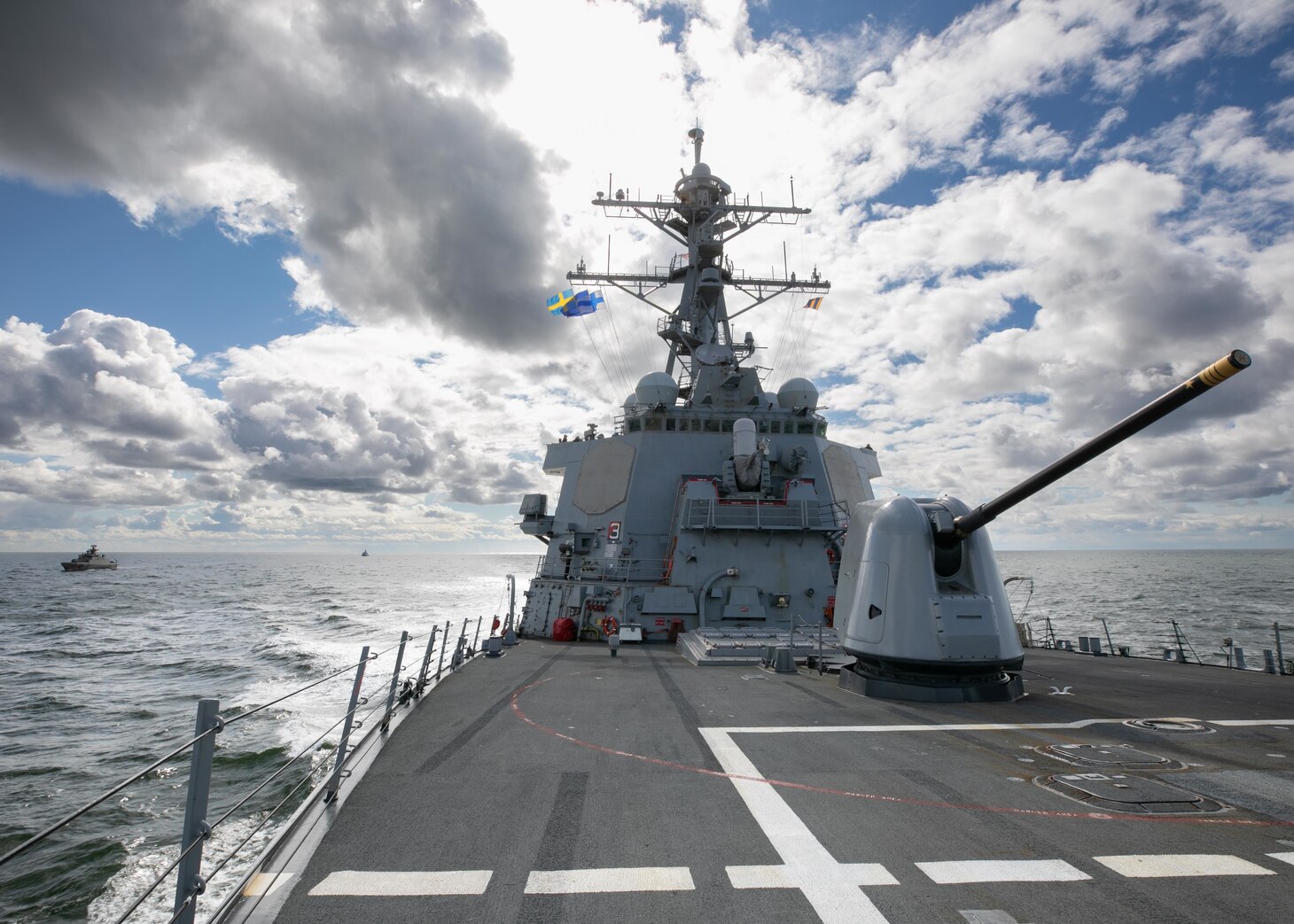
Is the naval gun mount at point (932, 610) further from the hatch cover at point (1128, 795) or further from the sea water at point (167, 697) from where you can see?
the sea water at point (167, 697)

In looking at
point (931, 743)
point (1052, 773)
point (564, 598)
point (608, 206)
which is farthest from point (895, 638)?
point (608, 206)

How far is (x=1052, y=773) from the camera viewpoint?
15.7 feet

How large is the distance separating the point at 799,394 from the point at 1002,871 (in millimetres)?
16636

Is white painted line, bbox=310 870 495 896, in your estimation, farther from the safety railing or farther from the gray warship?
the safety railing

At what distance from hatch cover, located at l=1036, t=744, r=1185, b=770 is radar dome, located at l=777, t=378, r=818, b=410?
553 inches

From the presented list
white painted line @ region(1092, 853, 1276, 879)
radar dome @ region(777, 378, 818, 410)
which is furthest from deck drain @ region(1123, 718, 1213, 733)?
radar dome @ region(777, 378, 818, 410)

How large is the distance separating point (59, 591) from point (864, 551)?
59.5 metres

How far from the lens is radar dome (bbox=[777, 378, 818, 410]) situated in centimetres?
1917

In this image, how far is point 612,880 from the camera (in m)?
3.23

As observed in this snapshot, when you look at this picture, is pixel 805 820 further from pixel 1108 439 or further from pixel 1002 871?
pixel 1108 439

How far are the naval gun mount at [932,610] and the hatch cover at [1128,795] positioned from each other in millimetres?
2651

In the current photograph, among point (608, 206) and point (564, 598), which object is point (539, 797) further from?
point (608, 206)

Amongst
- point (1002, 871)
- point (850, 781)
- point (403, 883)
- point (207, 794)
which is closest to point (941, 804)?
point (850, 781)

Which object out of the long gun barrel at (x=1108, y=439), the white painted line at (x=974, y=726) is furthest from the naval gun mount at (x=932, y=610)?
the white painted line at (x=974, y=726)
